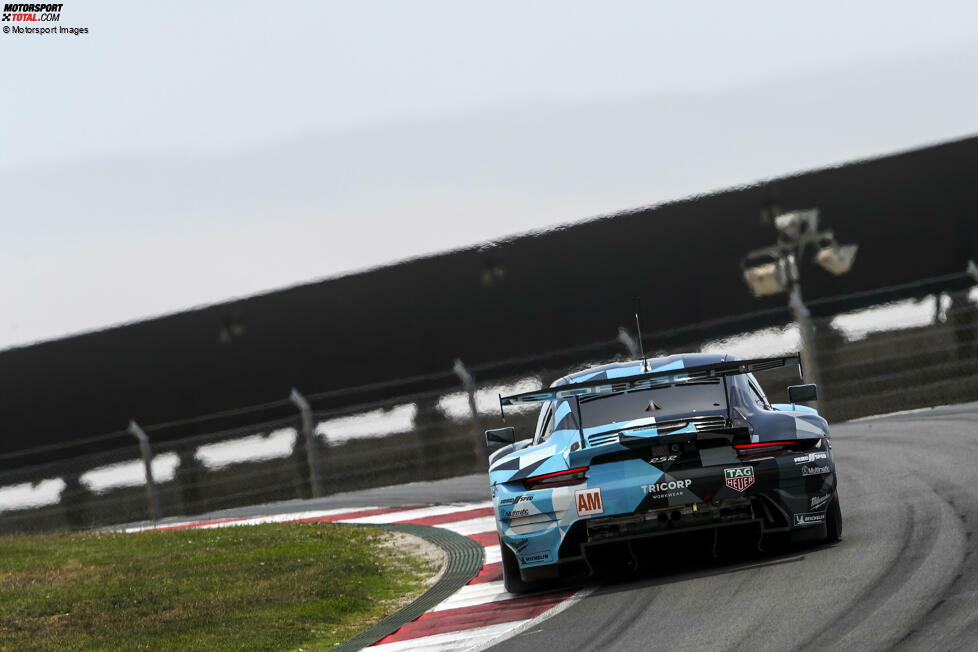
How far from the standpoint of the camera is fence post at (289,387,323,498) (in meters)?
16.6

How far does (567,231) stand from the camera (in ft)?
72.1

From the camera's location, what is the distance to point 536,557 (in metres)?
7.15

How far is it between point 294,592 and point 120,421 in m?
15.3

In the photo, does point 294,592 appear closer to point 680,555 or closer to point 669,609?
point 680,555

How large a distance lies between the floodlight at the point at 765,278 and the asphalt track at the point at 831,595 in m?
11.9

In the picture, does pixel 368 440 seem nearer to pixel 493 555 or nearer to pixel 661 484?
pixel 493 555

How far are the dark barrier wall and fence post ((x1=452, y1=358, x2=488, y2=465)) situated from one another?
585 cm

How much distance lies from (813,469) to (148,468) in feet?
37.7

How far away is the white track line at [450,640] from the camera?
636cm

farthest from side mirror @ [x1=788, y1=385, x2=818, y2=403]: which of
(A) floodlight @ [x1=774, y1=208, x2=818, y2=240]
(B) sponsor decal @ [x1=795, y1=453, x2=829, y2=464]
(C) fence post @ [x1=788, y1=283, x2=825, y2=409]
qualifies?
(A) floodlight @ [x1=774, y1=208, x2=818, y2=240]

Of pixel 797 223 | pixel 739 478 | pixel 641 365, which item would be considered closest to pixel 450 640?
pixel 739 478

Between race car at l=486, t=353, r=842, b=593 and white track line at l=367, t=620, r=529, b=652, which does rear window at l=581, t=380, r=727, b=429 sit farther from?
white track line at l=367, t=620, r=529, b=652

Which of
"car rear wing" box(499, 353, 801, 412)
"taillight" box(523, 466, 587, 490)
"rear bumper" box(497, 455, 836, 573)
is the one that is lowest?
"rear bumper" box(497, 455, 836, 573)

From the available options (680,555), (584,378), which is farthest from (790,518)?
(584,378)
